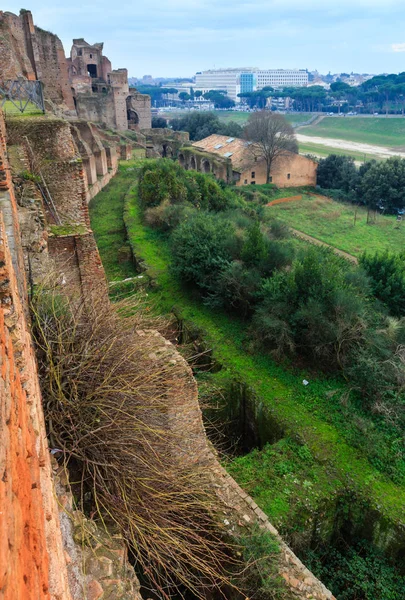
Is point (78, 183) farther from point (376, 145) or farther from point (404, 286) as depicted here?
point (376, 145)

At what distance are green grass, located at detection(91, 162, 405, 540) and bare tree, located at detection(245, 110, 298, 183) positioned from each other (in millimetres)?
25344

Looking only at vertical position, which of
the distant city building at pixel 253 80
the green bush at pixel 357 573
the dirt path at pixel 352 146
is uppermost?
the distant city building at pixel 253 80

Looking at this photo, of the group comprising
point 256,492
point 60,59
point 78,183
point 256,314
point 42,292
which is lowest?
point 256,492

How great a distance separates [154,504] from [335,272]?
7.86m

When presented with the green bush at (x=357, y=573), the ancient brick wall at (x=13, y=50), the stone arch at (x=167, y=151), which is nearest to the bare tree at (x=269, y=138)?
the stone arch at (x=167, y=151)

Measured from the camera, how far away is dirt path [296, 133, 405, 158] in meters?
49.0

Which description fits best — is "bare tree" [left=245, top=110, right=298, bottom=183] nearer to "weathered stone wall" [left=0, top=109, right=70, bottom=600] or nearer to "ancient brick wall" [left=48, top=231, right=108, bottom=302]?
"ancient brick wall" [left=48, top=231, right=108, bottom=302]

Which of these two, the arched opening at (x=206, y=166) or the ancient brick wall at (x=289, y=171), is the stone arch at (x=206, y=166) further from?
the ancient brick wall at (x=289, y=171)

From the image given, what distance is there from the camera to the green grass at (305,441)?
6.64 metres

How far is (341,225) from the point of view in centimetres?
A: 2458

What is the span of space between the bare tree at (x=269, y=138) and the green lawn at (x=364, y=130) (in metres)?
26.0

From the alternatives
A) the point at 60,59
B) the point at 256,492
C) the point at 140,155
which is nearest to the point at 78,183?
the point at 256,492

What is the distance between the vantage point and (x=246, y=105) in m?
114

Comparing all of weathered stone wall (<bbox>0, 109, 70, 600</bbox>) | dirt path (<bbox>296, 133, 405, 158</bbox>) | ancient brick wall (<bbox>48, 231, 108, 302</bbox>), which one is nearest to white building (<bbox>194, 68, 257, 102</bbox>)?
dirt path (<bbox>296, 133, 405, 158</bbox>)
